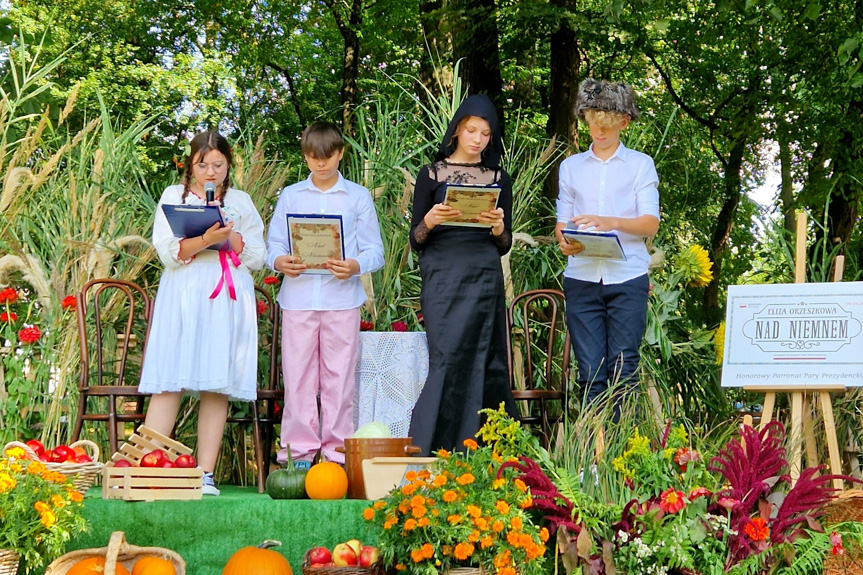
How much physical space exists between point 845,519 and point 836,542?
270mm

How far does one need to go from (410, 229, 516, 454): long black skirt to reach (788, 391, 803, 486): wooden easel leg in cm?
110

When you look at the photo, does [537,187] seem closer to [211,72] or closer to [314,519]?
[314,519]

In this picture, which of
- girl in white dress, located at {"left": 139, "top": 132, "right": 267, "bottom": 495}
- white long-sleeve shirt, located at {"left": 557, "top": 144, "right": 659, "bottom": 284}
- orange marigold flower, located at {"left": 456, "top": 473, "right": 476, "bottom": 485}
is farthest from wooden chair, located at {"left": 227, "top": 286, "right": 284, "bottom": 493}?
orange marigold flower, located at {"left": 456, "top": 473, "right": 476, "bottom": 485}

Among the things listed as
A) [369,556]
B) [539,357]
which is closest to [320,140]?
[539,357]

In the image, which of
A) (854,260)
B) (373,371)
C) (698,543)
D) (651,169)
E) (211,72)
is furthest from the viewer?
(211,72)

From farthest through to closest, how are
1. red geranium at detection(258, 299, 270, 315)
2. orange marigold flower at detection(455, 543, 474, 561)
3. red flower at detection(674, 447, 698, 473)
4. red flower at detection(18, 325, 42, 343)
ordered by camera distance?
red geranium at detection(258, 299, 270, 315) < red flower at detection(18, 325, 42, 343) < red flower at detection(674, 447, 698, 473) < orange marigold flower at detection(455, 543, 474, 561)

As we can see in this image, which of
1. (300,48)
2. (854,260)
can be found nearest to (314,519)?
(854,260)

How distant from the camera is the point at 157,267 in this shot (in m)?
5.42

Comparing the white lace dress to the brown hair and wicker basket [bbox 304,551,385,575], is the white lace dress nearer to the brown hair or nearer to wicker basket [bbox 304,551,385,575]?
the brown hair

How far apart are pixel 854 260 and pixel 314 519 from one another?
12.3 feet

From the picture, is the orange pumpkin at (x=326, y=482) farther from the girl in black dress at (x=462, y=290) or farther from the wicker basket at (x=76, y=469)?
the wicker basket at (x=76, y=469)

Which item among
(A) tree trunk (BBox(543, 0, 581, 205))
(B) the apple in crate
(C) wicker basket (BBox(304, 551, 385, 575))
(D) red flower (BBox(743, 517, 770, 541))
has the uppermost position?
(A) tree trunk (BBox(543, 0, 581, 205))

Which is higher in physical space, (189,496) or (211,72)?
(211,72)

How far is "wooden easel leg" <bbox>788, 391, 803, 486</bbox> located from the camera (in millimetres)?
3531
